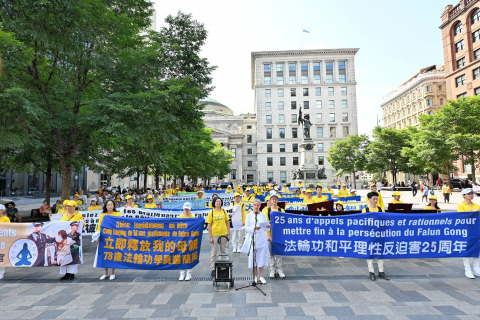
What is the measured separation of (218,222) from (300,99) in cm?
7570

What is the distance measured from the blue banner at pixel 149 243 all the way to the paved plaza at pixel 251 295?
41cm

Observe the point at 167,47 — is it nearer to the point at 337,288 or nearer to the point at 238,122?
the point at 337,288

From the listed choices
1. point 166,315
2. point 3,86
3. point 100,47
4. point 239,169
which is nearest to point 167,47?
point 100,47

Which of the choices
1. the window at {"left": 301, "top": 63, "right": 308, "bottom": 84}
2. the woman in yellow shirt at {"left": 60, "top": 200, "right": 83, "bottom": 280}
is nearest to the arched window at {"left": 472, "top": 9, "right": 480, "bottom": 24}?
the window at {"left": 301, "top": 63, "right": 308, "bottom": 84}

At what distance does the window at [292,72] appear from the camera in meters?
79.3

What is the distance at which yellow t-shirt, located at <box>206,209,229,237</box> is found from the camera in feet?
23.6

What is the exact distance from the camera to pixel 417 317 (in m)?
4.84

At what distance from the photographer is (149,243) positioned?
23.5ft

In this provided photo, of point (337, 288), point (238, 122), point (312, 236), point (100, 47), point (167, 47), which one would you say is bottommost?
point (337, 288)

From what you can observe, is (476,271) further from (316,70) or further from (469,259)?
(316,70)

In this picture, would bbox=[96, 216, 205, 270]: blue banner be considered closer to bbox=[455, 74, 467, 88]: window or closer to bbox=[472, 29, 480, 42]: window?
bbox=[472, 29, 480, 42]: window

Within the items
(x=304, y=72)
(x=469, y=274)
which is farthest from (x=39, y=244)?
(x=304, y=72)

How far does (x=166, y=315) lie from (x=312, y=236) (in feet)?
12.8

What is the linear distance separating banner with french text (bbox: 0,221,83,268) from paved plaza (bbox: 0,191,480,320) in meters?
0.47
